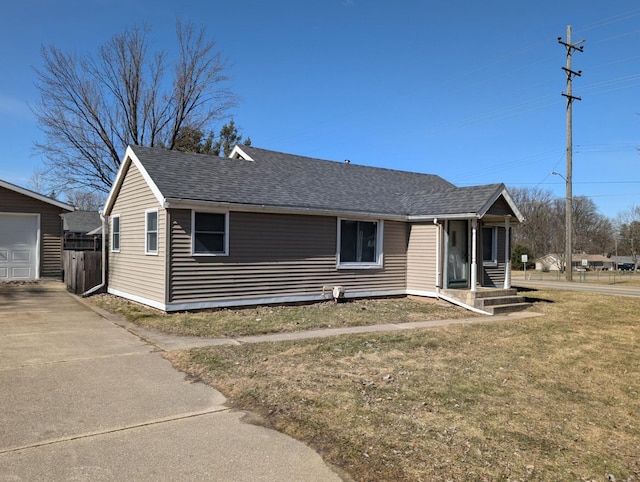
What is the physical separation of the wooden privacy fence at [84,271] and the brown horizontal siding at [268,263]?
18.6ft

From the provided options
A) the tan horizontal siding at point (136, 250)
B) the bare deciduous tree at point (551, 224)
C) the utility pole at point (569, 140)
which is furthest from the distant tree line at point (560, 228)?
the tan horizontal siding at point (136, 250)

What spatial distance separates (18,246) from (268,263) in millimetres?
11303

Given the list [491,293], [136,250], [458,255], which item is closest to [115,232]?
[136,250]

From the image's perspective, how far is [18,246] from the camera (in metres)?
18.2

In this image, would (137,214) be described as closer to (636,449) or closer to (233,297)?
(233,297)

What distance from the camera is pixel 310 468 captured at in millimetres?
3916

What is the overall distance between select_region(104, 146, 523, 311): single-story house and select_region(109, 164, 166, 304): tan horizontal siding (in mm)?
31

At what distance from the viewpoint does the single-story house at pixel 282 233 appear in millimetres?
11875

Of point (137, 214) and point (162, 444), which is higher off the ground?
point (137, 214)

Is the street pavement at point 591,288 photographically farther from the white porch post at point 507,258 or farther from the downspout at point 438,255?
the downspout at point 438,255

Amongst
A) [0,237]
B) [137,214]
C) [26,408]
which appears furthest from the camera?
[0,237]

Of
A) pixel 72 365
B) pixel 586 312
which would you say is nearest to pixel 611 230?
pixel 586 312

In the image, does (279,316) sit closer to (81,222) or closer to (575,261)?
(81,222)

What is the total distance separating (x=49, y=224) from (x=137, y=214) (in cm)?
739
